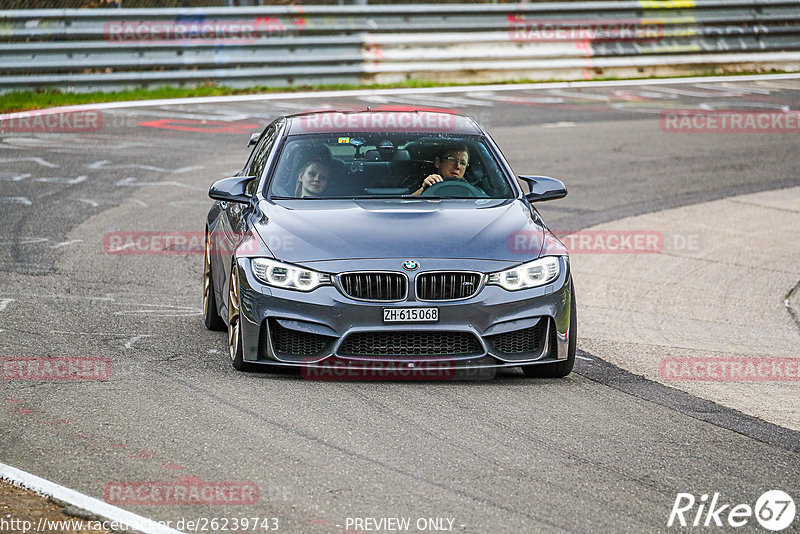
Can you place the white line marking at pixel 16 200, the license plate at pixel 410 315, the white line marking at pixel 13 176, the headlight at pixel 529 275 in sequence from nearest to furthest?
the license plate at pixel 410 315 → the headlight at pixel 529 275 → the white line marking at pixel 16 200 → the white line marking at pixel 13 176

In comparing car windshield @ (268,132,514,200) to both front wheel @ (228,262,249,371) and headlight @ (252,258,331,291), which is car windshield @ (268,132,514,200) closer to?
front wheel @ (228,262,249,371)

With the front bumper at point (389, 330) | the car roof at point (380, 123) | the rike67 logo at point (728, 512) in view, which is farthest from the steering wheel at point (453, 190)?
the rike67 logo at point (728, 512)

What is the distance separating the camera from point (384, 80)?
2486 cm

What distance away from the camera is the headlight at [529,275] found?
7.25m

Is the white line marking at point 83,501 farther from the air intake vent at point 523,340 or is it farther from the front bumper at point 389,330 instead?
the air intake vent at point 523,340

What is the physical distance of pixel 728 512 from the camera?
515 cm

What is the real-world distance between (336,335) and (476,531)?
2.44 metres

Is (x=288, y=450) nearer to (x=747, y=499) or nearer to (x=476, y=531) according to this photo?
(x=476, y=531)

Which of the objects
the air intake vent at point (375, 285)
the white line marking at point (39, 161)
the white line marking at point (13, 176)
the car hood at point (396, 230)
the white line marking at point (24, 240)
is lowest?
the white line marking at point (24, 240)

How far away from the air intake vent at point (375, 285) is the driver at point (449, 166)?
1402mm

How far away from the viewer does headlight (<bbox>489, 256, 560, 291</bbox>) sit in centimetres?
725

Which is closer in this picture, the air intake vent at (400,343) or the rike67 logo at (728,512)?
the rike67 logo at (728,512)

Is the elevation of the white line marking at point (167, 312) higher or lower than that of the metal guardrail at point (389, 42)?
lower

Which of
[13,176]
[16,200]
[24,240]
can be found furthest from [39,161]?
[24,240]
